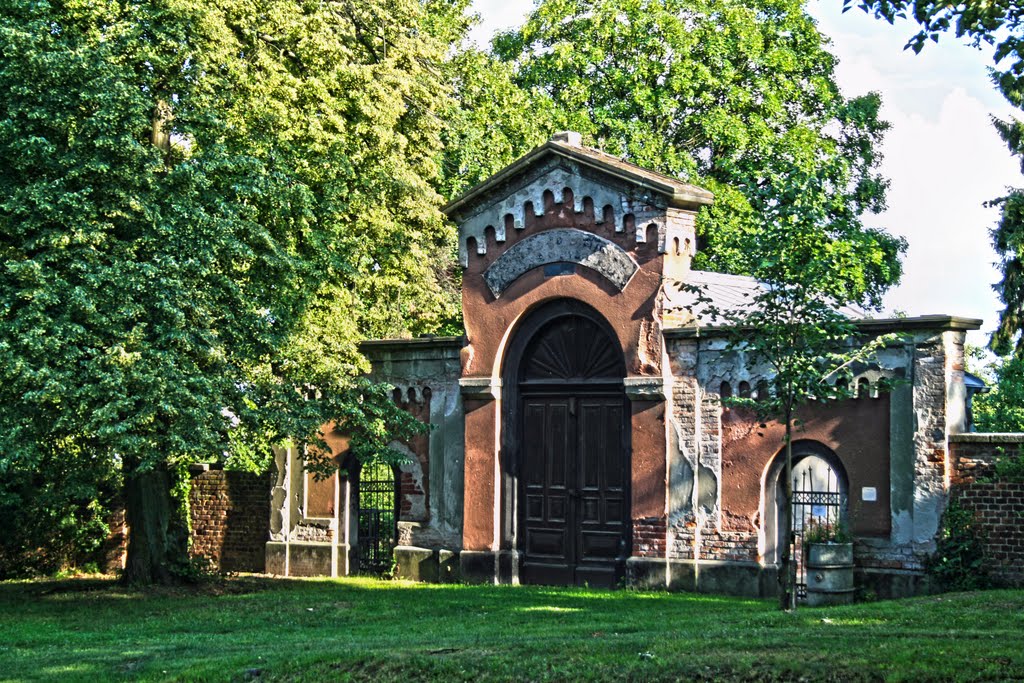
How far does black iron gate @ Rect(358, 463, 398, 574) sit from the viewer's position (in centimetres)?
2227

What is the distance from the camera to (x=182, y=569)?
20.3 m

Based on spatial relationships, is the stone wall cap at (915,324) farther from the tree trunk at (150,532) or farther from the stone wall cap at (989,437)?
the tree trunk at (150,532)

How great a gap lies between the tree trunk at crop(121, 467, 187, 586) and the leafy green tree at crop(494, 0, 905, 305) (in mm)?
16830

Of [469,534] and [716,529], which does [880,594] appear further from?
[469,534]

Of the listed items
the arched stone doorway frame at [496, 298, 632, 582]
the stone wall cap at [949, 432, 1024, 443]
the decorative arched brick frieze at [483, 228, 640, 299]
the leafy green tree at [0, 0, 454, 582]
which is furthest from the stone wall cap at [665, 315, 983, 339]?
the leafy green tree at [0, 0, 454, 582]

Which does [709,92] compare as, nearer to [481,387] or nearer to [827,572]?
[481,387]

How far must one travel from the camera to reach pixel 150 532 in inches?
786

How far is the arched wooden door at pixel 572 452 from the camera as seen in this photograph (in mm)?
19391

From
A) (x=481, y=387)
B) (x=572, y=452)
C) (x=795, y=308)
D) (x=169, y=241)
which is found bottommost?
(x=572, y=452)

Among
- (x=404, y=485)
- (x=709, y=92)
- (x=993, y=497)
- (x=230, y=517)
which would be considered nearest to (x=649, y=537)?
(x=404, y=485)

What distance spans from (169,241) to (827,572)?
9.72 meters

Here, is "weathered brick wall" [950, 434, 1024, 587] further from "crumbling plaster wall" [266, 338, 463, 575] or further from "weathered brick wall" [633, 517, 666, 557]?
"crumbling plaster wall" [266, 338, 463, 575]

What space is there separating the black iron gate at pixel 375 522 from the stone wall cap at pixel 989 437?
9.38 meters

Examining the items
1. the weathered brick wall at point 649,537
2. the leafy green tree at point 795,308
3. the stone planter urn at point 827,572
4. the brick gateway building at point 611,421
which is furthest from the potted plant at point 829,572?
the weathered brick wall at point 649,537
